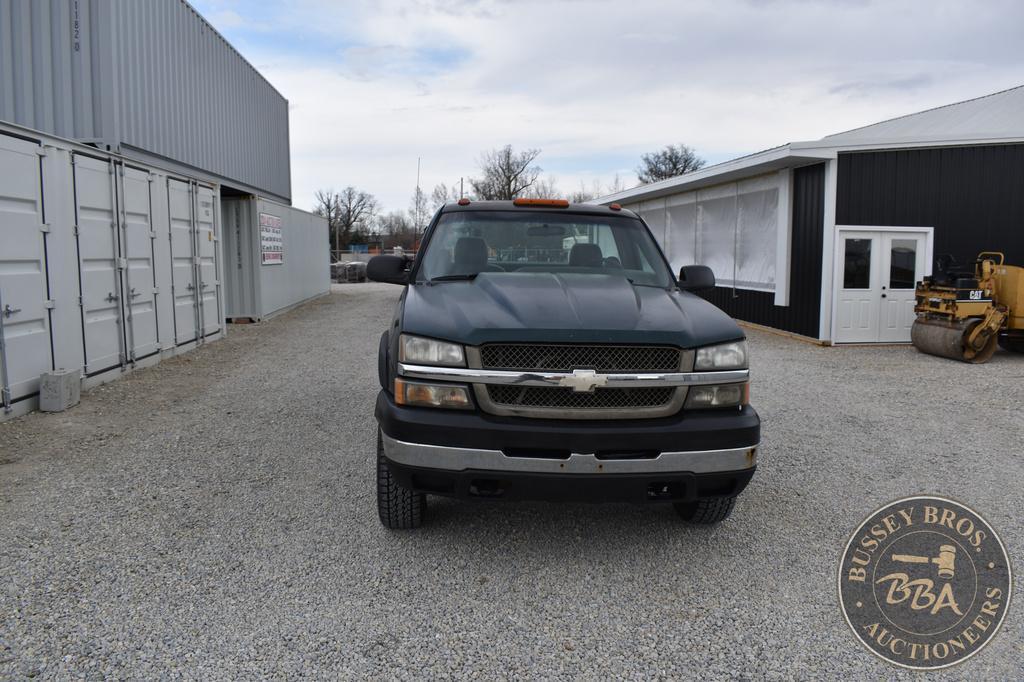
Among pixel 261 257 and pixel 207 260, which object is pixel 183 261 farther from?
pixel 261 257

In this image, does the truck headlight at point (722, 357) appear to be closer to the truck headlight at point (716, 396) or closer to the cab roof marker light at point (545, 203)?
the truck headlight at point (716, 396)

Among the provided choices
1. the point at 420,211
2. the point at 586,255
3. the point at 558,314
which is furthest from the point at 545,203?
the point at 420,211

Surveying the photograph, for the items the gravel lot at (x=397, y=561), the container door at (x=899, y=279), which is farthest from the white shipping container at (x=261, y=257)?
the container door at (x=899, y=279)

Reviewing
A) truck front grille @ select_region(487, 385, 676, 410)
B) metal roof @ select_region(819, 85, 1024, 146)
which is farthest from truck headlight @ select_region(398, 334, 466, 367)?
metal roof @ select_region(819, 85, 1024, 146)

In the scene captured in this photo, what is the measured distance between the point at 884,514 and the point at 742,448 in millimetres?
1710

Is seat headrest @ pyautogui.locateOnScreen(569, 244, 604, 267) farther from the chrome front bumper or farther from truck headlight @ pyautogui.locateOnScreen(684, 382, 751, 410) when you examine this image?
the chrome front bumper

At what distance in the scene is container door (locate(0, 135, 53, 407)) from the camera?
654 cm

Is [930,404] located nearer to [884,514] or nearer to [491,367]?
[884,514]

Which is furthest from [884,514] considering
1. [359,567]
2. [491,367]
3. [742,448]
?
[359,567]

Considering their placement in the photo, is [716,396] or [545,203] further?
[545,203]

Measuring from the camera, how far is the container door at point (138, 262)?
30.1 ft

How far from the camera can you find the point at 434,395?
3.35 metres

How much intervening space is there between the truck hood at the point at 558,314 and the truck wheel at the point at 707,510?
0.99 m

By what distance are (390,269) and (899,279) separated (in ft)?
39.3
